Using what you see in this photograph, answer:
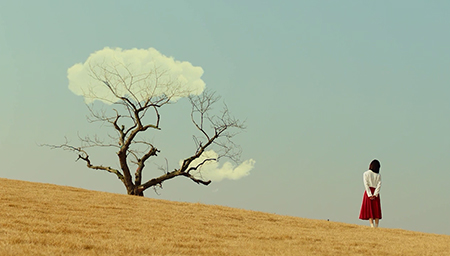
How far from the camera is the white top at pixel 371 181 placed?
56.8 feet

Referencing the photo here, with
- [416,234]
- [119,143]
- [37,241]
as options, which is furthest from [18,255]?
[119,143]

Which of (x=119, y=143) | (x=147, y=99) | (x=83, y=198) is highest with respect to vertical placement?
(x=147, y=99)

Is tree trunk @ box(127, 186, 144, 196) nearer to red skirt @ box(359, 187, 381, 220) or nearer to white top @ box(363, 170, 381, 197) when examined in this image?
red skirt @ box(359, 187, 381, 220)

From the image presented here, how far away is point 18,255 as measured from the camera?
8.07 m

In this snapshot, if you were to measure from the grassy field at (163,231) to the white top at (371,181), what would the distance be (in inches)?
52.5

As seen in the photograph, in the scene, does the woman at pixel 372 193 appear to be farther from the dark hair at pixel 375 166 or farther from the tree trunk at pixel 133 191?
the tree trunk at pixel 133 191

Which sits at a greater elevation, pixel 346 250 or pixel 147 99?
pixel 147 99

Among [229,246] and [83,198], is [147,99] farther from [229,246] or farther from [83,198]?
[229,246]

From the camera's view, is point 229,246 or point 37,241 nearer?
point 37,241

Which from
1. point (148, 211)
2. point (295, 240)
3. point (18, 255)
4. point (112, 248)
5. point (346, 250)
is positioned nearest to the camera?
point (18, 255)

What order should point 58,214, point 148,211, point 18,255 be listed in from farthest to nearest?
point 148,211 < point 58,214 < point 18,255

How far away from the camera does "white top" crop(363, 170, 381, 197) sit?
682 inches

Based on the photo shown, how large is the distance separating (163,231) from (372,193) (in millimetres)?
8548

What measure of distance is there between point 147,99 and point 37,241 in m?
18.6
